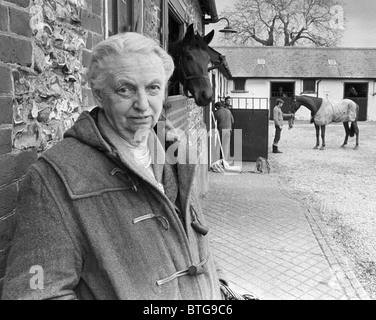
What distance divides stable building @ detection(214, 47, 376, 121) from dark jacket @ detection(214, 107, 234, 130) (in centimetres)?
1777

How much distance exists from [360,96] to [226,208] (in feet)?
91.9

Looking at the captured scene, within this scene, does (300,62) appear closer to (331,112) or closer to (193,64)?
(331,112)

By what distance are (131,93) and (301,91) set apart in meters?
30.9

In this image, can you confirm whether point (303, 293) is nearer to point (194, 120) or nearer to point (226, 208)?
point (226, 208)

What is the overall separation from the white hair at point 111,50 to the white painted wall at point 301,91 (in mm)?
29021

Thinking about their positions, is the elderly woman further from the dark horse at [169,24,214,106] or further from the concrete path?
the dark horse at [169,24,214,106]

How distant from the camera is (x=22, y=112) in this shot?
1.63m

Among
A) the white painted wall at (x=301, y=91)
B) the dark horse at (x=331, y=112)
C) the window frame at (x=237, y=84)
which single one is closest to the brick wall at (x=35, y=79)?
the dark horse at (x=331, y=112)

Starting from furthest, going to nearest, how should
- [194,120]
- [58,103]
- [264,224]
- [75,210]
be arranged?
1. [194,120]
2. [264,224]
3. [58,103]
4. [75,210]

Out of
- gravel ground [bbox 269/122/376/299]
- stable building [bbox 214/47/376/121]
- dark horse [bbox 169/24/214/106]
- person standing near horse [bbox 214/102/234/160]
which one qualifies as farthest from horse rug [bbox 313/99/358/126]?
stable building [bbox 214/47/376/121]

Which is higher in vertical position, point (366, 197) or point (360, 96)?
point (360, 96)

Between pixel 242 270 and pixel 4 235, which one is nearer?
pixel 4 235

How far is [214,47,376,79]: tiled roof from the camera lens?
3080 centimetres
